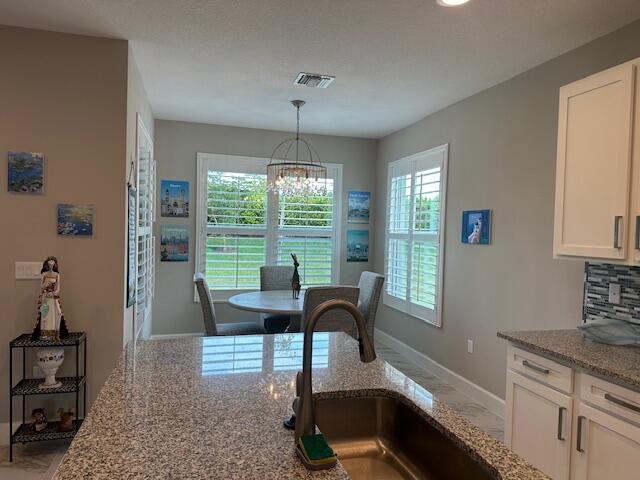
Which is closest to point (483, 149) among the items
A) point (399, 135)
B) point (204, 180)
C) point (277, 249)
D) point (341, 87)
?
point (341, 87)

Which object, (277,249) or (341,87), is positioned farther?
(277,249)

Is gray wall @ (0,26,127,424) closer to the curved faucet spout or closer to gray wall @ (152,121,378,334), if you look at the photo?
gray wall @ (152,121,378,334)

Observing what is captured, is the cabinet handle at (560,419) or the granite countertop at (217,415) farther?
the cabinet handle at (560,419)

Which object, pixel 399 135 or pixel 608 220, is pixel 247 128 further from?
pixel 608 220

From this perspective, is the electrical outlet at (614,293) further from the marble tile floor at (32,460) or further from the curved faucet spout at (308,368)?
the marble tile floor at (32,460)

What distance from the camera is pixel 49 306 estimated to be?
8.86 ft

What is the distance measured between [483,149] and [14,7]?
342 centimetres

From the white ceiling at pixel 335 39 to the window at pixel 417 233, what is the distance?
79 centimetres

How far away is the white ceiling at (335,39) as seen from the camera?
96.5 inches

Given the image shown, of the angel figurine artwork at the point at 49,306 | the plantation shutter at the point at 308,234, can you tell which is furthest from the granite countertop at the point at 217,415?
the plantation shutter at the point at 308,234

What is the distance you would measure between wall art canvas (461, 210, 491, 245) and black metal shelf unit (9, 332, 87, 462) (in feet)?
10.1

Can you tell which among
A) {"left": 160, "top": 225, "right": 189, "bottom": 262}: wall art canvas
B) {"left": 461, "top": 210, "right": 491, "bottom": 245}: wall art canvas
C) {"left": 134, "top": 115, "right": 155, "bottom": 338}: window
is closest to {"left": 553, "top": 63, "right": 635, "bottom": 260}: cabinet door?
{"left": 461, "top": 210, "right": 491, "bottom": 245}: wall art canvas

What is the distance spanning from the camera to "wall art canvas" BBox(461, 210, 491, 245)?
3717 mm

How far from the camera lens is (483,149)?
3.81 meters
